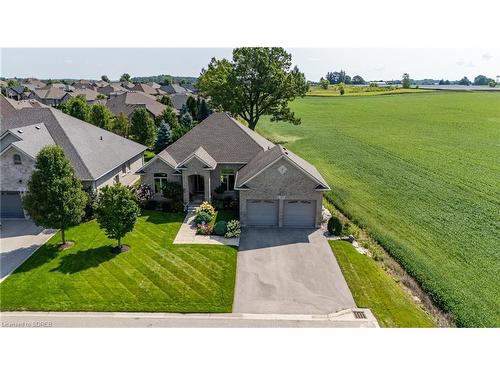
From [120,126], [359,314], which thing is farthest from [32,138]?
[359,314]

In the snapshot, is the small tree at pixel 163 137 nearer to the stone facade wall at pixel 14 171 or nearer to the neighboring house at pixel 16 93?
the stone facade wall at pixel 14 171

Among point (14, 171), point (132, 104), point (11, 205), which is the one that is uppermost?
point (132, 104)

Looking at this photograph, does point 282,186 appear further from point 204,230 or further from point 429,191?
point 429,191

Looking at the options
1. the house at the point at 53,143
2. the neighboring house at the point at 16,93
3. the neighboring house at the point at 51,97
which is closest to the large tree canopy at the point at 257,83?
the house at the point at 53,143

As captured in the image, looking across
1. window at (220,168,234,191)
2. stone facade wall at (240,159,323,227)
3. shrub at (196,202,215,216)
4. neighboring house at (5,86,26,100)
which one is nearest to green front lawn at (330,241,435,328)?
stone facade wall at (240,159,323,227)

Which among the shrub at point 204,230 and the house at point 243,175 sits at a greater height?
the house at point 243,175

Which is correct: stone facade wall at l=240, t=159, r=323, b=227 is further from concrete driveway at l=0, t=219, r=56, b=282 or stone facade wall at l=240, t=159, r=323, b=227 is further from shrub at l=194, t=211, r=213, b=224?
concrete driveway at l=0, t=219, r=56, b=282

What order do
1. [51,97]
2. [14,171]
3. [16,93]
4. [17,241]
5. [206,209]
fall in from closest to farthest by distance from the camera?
1. [17,241]
2. [14,171]
3. [206,209]
4. [51,97]
5. [16,93]
